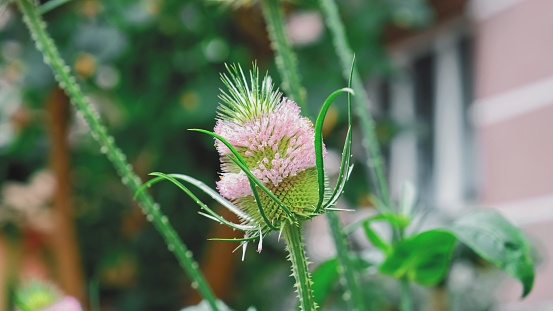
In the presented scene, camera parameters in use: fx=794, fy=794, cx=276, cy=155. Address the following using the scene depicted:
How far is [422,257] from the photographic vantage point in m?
0.71

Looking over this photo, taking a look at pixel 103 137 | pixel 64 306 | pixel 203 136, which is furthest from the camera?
pixel 203 136

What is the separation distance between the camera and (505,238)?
0.66 m

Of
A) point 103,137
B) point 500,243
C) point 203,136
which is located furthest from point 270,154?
point 203,136

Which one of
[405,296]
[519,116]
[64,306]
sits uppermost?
[64,306]

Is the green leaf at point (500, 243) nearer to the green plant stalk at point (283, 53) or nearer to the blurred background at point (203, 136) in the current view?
the green plant stalk at point (283, 53)

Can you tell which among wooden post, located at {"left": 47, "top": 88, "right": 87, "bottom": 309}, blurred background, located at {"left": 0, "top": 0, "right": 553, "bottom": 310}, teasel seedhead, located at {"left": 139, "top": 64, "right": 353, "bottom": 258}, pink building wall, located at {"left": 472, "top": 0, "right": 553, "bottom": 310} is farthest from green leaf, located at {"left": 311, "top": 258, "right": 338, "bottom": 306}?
pink building wall, located at {"left": 472, "top": 0, "right": 553, "bottom": 310}

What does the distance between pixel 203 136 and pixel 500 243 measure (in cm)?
185

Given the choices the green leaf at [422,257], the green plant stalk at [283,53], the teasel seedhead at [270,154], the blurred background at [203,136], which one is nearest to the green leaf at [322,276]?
the green leaf at [422,257]

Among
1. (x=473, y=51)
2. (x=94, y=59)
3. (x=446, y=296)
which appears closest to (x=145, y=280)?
(x=94, y=59)

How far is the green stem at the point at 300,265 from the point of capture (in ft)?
1.42

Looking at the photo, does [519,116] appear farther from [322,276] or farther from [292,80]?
[292,80]

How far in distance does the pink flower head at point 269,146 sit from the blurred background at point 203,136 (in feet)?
3.30

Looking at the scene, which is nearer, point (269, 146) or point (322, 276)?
point (269, 146)

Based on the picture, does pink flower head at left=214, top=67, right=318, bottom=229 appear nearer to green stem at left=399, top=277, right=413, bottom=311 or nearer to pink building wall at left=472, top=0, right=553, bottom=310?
green stem at left=399, top=277, right=413, bottom=311
